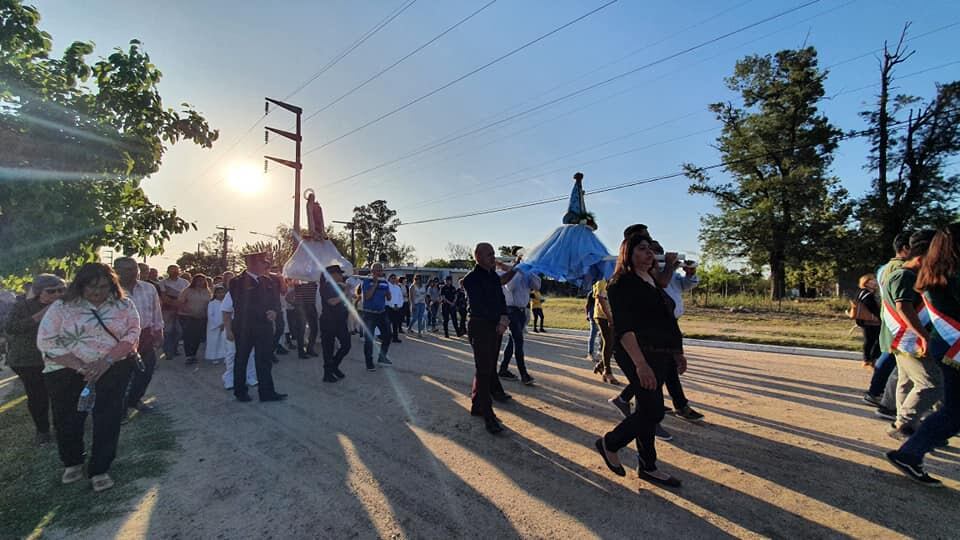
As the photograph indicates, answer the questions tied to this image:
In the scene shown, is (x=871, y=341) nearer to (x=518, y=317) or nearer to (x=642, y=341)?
(x=518, y=317)

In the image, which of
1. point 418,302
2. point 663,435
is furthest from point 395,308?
point 663,435

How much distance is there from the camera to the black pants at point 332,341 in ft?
22.4

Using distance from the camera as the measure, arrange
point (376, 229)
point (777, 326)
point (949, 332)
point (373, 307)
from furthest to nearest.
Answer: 1. point (376, 229)
2. point (777, 326)
3. point (373, 307)
4. point (949, 332)

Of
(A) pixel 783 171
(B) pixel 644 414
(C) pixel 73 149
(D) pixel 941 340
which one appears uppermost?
(A) pixel 783 171

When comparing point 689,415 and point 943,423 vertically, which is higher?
point 943,423

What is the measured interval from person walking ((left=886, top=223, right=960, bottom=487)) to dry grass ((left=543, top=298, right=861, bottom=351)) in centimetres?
792

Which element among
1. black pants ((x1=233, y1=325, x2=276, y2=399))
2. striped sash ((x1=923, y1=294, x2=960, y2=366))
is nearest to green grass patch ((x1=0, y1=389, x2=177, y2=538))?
black pants ((x1=233, y1=325, x2=276, y2=399))

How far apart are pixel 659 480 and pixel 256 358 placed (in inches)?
197

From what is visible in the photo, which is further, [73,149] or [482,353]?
[482,353]

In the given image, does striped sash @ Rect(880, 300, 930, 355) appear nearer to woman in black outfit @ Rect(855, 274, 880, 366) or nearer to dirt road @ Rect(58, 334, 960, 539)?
dirt road @ Rect(58, 334, 960, 539)

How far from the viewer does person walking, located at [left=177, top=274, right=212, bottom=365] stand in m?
8.36

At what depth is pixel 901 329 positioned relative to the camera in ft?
12.4

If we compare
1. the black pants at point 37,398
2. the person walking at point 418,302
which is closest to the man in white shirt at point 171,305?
the black pants at point 37,398

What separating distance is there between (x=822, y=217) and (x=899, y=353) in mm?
30701
